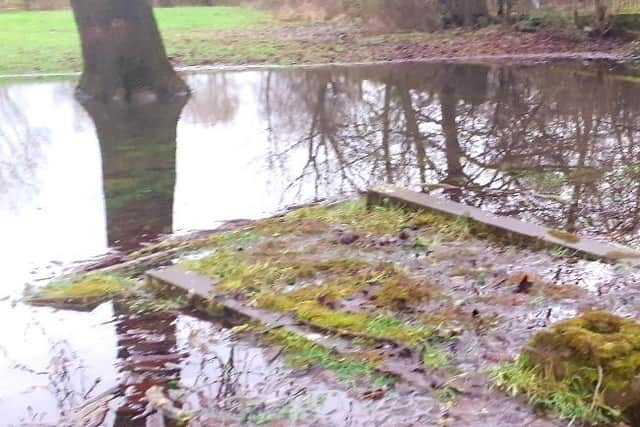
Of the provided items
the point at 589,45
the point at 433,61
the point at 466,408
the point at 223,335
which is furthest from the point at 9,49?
the point at 466,408

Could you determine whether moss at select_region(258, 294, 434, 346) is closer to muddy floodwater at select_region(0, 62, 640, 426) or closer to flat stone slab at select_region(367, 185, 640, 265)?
muddy floodwater at select_region(0, 62, 640, 426)

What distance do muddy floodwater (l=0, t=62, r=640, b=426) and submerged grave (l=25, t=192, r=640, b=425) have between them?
0.66ft

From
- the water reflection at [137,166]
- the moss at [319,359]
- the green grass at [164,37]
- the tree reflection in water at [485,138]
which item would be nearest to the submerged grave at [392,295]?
the moss at [319,359]

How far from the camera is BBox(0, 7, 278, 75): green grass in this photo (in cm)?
1928

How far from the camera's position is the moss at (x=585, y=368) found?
134 inches

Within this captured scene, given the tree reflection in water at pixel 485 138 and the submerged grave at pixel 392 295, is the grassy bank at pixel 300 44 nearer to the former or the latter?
the tree reflection in water at pixel 485 138

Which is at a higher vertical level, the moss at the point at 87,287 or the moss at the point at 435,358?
the moss at the point at 435,358

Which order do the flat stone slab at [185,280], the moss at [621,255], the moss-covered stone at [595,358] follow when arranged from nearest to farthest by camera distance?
the moss-covered stone at [595,358], the flat stone slab at [185,280], the moss at [621,255]

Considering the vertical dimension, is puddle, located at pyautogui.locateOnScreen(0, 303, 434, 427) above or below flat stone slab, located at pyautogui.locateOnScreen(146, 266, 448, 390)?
below

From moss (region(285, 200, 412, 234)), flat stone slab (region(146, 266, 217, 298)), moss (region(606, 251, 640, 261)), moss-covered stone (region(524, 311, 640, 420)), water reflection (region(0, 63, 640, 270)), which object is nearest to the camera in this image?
moss-covered stone (region(524, 311, 640, 420))

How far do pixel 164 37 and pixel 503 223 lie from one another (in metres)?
19.1

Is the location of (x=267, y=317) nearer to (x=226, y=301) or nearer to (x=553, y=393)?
(x=226, y=301)

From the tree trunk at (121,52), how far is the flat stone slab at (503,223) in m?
8.17

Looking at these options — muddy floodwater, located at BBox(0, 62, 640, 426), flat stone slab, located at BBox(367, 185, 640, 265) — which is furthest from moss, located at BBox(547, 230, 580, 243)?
muddy floodwater, located at BBox(0, 62, 640, 426)
